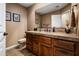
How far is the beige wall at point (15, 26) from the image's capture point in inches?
69.8

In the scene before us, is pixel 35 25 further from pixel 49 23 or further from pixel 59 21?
pixel 59 21

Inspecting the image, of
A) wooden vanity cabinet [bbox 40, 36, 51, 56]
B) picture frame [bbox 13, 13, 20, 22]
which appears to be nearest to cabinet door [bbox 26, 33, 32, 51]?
wooden vanity cabinet [bbox 40, 36, 51, 56]

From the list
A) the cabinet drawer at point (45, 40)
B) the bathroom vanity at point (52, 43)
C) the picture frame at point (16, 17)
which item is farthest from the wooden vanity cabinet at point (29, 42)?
the picture frame at point (16, 17)

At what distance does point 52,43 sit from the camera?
1812 mm

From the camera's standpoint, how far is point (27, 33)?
74.1 inches

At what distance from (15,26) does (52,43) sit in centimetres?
78

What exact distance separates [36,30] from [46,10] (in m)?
0.43

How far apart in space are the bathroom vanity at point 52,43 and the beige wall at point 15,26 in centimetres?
16

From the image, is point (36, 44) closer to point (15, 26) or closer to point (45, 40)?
point (45, 40)

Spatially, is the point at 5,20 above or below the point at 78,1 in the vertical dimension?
below

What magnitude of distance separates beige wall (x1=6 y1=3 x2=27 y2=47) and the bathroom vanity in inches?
6.2

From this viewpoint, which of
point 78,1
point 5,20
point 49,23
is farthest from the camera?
point 49,23

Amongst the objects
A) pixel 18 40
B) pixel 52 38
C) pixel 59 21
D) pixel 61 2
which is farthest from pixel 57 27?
pixel 18 40

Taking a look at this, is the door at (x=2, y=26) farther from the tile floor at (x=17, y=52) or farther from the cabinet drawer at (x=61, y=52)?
the cabinet drawer at (x=61, y=52)
